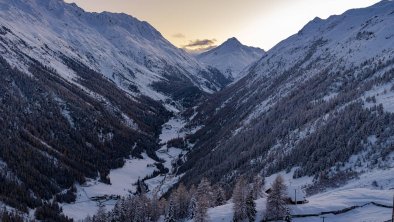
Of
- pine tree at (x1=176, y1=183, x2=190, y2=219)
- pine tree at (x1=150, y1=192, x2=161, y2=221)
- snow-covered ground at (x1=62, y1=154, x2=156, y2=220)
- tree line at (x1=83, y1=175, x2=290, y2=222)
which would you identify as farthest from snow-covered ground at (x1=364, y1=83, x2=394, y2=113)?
snow-covered ground at (x1=62, y1=154, x2=156, y2=220)

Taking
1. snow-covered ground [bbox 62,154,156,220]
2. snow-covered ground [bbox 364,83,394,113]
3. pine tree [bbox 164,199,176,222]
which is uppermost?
snow-covered ground [bbox 364,83,394,113]

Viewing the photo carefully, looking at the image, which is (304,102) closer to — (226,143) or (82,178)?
(226,143)

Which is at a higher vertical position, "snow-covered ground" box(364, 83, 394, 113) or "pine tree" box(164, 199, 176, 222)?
"snow-covered ground" box(364, 83, 394, 113)

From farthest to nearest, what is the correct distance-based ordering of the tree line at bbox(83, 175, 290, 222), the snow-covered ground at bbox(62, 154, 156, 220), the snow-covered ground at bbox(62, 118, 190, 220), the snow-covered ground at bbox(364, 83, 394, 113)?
the snow-covered ground at bbox(62, 118, 190, 220) → the snow-covered ground at bbox(62, 154, 156, 220) → the snow-covered ground at bbox(364, 83, 394, 113) → the tree line at bbox(83, 175, 290, 222)

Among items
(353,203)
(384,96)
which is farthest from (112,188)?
(353,203)

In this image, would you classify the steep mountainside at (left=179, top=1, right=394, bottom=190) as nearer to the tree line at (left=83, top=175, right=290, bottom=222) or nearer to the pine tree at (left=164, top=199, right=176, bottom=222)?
the tree line at (left=83, top=175, right=290, bottom=222)

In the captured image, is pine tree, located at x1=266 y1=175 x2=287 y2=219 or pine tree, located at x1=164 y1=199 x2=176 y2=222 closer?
pine tree, located at x1=266 y1=175 x2=287 y2=219

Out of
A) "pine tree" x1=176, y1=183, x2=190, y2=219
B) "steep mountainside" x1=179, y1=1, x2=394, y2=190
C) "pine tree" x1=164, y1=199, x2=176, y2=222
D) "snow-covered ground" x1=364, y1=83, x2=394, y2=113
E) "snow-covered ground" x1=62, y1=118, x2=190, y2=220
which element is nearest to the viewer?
"pine tree" x1=164, y1=199, x2=176, y2=222

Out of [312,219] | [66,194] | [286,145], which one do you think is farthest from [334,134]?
[66,194]
